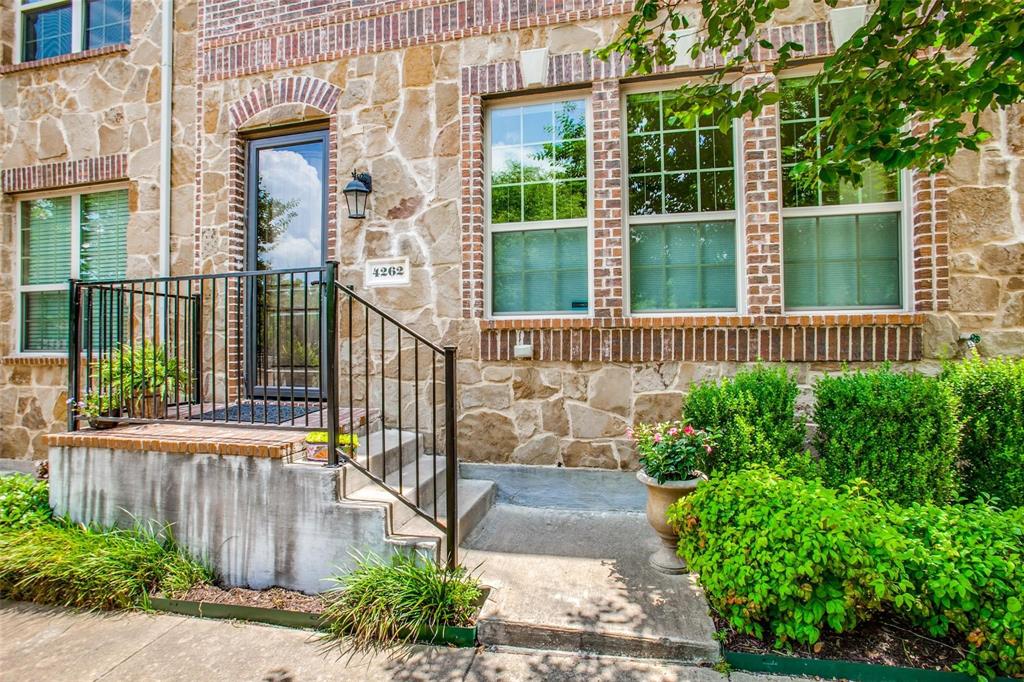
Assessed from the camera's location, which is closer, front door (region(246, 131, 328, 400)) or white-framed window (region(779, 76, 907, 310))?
white-framed window (region(779, 76, 907, 310))

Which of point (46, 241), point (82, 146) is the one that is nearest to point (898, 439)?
point (82, 146)

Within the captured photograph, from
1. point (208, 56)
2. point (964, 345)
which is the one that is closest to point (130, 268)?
point (208, 56)

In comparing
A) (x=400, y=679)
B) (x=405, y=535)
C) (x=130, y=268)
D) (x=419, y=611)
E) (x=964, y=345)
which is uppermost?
(x=130, y=268)

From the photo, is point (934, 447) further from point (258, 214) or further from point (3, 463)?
point (3, 463)

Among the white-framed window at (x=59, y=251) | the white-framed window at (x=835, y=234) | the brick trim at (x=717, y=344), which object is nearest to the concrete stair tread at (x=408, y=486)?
the brick trim at (x=717, y=344)

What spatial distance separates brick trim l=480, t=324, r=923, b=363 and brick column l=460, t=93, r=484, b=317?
32cm

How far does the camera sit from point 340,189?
450cm

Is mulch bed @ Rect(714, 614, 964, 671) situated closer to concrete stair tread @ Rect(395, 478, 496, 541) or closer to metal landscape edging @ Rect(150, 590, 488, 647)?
metal landscape edging @ Rect(150, 590, 488, 647)

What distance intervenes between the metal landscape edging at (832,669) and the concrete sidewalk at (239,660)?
0.06m

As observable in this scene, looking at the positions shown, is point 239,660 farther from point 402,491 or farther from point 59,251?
point 59,251

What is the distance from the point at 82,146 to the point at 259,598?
4903mm

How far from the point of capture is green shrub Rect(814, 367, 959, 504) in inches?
117

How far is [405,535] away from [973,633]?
8.52 feet

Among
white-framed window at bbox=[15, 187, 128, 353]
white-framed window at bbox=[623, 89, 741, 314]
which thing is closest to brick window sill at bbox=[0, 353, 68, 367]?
white-framed window at bbox=[15, 187, 128, 353]
